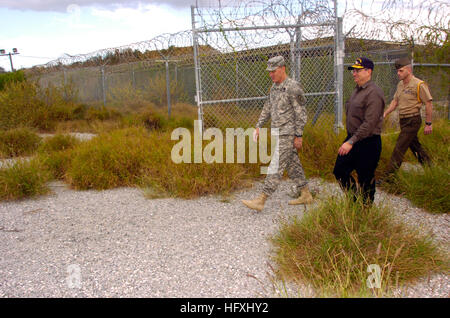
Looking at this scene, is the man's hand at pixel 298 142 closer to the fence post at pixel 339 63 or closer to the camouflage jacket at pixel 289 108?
the camouflage jacket at pixel 289 108

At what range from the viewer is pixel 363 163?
398cm

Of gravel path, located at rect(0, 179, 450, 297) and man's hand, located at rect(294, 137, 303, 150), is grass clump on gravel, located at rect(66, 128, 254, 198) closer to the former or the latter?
gravel path, located at rect(0, 179, 450, 297)

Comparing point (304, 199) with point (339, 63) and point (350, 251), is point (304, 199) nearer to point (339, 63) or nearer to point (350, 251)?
point (350, 251)

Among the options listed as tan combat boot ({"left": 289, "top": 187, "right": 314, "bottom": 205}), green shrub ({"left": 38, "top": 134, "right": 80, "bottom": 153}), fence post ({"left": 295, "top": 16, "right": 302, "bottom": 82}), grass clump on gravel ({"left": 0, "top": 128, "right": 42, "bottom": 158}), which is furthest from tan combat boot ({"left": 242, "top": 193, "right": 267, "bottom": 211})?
grass clump on gravel ({"left": 0, "top": 128, "right": 42, "bottom": 158})

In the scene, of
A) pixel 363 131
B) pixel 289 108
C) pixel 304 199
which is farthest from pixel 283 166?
Answer: pixel 363 131

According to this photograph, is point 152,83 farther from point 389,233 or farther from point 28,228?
point 389,233

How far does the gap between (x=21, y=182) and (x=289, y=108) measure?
13.6 feet

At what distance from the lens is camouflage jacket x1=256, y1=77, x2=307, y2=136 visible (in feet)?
15.4

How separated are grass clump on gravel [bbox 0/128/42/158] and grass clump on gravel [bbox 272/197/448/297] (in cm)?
673

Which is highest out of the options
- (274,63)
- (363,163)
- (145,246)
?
(274,63)

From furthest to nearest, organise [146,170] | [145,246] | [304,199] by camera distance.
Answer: [146,170] < [304,199] < [145,246]

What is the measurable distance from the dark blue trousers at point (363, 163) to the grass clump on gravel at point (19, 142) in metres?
6.70

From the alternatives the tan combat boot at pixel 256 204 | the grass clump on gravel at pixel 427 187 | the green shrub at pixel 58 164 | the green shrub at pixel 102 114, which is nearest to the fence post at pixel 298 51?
the grass clump on gravel at pixel 427 187

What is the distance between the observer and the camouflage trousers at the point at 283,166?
4.66 m
